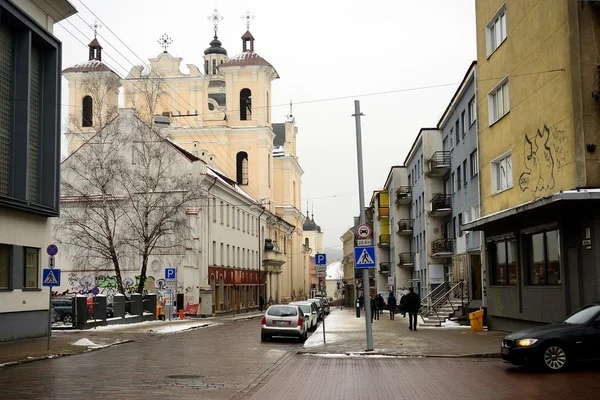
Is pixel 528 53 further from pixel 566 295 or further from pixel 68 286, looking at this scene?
pixel 68 286

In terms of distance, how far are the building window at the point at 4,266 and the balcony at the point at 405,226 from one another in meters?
40.5

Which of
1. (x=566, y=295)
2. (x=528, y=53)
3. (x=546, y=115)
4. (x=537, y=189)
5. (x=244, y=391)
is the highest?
(x=528, y=53)

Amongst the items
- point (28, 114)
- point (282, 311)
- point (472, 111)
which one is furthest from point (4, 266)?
point (472, 111)

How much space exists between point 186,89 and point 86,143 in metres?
41.0

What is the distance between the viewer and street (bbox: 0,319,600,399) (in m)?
13.4

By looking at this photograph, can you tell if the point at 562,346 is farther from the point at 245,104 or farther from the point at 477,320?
the point at 245,104

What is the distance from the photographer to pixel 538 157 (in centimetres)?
2380

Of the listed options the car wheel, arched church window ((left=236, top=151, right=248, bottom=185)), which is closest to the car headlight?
the car wheel

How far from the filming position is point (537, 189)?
2395cm

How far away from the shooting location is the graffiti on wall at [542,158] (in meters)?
22.0

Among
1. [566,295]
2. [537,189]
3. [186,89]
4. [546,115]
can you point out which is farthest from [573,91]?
[186,89]

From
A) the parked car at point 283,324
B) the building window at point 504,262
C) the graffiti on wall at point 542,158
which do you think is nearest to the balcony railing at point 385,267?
the building window at point 504,262

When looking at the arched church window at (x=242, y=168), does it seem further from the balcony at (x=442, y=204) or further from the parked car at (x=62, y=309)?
the parked car at (x=62, y=309)

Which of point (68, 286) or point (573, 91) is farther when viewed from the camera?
point (68, 286)
